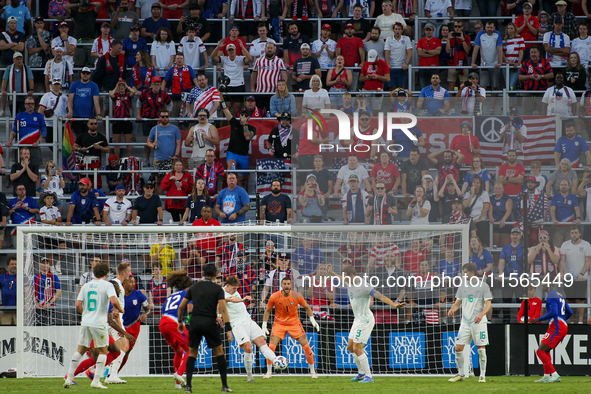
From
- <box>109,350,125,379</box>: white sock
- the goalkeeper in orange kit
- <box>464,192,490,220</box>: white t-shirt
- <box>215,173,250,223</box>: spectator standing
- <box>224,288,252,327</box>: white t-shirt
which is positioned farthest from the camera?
<box>215,173,250,223</box>: spectator standing

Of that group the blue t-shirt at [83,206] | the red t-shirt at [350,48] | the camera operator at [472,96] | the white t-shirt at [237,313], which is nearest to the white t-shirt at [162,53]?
the red t-shirt at [350,48]

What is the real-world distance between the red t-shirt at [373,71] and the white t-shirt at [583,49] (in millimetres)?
4855

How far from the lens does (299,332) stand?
13.2 meters

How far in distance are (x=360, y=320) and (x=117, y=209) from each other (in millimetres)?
6369

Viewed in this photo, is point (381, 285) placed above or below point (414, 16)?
below

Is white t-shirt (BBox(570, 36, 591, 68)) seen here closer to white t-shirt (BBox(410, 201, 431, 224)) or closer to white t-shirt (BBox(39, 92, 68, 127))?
white t-shirt (BBox(410, 201, 431, 224))

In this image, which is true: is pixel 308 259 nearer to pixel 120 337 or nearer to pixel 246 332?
pixel 246 332

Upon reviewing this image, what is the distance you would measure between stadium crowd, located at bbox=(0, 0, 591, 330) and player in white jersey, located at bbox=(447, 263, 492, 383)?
1.38 metres

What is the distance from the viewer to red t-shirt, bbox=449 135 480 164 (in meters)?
15.3

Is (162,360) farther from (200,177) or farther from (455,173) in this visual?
(455,173)

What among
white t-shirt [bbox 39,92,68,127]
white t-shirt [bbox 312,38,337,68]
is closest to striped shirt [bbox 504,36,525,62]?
white t-shirt [bbox 312,38,337,68]

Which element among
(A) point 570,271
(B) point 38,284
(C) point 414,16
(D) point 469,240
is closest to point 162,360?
(B) point 38,284

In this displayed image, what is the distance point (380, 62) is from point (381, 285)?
21.6 ft

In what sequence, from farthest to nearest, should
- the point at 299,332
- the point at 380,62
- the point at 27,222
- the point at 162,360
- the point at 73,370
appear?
the point at 380,62, the point at 27,222, the point at 162,360, the point at 299,332, the point at 73,370
